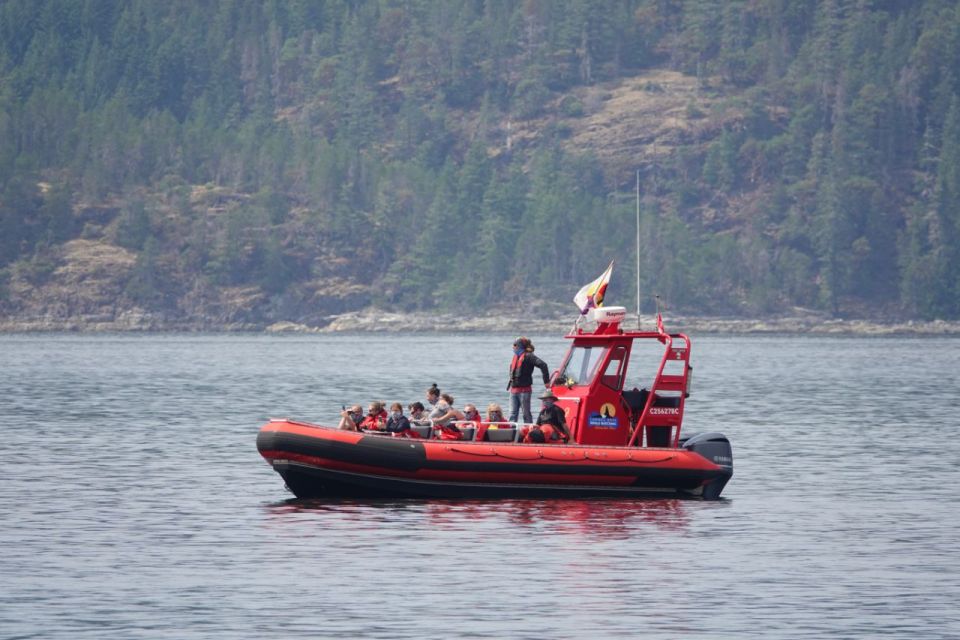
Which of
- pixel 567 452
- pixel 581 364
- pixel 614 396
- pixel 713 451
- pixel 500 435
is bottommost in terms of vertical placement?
pixel 713 451

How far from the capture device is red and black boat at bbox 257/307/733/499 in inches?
1073

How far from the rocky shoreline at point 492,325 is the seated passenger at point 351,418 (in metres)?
149

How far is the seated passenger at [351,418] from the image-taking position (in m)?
27.9

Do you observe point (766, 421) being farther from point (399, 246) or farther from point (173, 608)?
point (399, 246)

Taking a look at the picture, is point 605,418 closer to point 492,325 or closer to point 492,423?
point 492,423

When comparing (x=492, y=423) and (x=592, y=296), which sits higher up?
(x=592, y=296)

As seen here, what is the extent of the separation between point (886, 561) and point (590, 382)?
6671 mm

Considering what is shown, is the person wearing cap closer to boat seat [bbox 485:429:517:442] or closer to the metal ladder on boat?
boat seat [bbox 485:429:517:442]

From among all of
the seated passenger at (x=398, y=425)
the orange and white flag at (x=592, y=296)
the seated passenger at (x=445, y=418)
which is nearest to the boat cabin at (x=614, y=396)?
the orange and white flag at (x=592, y=296)

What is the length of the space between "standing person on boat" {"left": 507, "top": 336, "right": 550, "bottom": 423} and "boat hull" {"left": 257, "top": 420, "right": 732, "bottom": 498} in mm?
1546

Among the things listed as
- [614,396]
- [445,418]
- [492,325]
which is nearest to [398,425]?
[445,418]

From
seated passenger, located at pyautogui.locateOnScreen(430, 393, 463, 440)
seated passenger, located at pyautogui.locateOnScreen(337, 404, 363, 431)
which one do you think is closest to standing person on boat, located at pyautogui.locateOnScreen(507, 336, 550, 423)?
seated passenger, located at pyautogui.locateOnScreen(430, 393, 463, 440)

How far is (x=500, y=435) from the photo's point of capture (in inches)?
1105

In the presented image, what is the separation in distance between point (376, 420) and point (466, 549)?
4.73 meters
